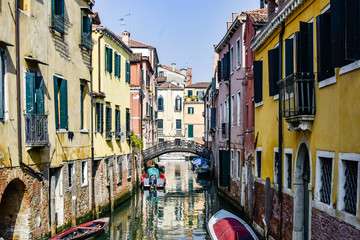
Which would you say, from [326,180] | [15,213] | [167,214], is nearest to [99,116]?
[167,214]

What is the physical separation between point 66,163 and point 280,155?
21.3 ft

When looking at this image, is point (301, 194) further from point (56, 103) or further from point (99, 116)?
point (99, 116)

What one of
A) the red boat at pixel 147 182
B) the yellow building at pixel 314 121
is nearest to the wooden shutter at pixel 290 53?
the yellow building at pixel 314 121

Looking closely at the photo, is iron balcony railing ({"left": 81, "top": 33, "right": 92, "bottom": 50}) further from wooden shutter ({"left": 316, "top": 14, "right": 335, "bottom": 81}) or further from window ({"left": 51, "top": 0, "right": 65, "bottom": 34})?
wooden shutter ({"left": 316, "top": 14, "right": 335, "bottom": 81})

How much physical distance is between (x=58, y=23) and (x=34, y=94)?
2727 mm

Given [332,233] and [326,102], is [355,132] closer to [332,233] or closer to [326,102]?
[326,102]

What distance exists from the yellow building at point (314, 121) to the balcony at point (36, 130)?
18.7 ft

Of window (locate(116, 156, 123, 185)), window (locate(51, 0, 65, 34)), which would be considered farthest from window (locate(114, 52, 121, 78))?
window (locate(51, 0, 65, 34))

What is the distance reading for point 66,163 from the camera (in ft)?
44.3

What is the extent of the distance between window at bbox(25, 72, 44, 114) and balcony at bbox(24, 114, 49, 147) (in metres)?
0.24

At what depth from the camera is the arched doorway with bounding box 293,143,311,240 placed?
31.3ft

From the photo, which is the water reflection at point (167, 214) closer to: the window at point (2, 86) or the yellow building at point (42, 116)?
the yellow building at point (42, 116)

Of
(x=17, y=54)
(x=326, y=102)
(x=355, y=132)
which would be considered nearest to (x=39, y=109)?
(x=17, y=54)

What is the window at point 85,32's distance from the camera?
15252mm
